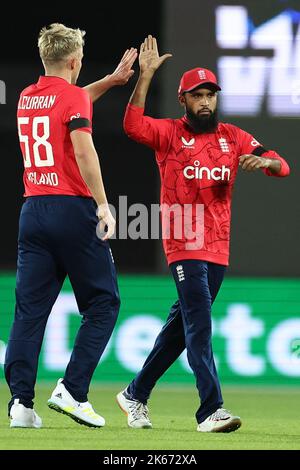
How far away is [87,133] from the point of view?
20.2 ft

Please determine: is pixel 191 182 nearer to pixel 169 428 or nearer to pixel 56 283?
pixel 56 283

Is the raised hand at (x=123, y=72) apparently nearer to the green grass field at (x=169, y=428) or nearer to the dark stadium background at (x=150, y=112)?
the green grass field at (x=169, y=428)

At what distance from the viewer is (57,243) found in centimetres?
625

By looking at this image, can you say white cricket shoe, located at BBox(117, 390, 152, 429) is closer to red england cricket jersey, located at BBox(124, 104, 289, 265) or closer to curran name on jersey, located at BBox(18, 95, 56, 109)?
red england cricket jersey, located at BBox(124, 104, 289, 265)

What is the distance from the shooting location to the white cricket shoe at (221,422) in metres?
6.31

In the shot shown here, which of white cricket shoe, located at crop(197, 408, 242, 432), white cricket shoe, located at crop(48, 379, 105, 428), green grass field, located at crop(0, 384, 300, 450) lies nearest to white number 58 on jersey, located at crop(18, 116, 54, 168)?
white cricket shoe, located at crop(48, 379, 105, 428)

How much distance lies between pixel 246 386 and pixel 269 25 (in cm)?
252

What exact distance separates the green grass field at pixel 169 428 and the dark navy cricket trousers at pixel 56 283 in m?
0.28

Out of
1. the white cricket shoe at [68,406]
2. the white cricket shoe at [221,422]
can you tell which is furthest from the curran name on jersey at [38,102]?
the white cricket shoe at [221,422]

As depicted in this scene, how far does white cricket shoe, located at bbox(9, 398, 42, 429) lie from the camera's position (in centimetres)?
620

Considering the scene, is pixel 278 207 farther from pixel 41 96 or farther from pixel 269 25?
pixel 41 96

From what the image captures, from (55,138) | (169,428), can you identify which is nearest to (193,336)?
(169,428)
